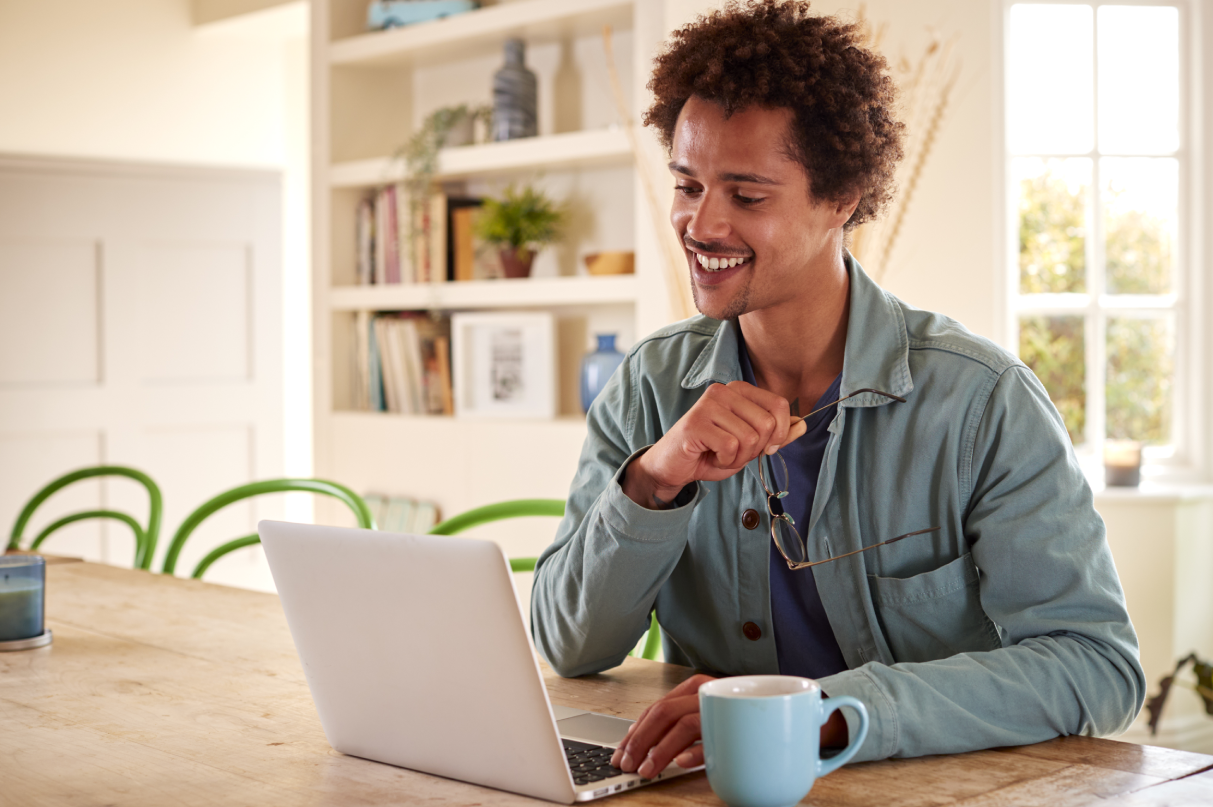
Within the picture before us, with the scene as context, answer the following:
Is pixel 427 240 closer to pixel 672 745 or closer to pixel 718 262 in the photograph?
pixel 718 262

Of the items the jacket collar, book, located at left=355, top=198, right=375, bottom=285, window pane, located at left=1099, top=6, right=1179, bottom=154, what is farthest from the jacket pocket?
book, located at left=355, top=198, right=375, bottom=285

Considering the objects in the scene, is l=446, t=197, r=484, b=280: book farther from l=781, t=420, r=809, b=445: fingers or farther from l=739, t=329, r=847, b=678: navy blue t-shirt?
l=781, t=420, r=809, b=445: fingers

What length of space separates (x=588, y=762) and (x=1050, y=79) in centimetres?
306

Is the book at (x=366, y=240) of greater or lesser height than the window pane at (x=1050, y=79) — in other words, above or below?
below

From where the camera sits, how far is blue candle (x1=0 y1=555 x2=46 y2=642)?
5.28 ft

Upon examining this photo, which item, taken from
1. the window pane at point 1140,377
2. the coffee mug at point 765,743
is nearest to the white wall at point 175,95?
the window pane at point 1140,377

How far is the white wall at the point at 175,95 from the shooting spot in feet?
15.3

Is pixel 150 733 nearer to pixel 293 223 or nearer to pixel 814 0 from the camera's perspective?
pixel 814 0

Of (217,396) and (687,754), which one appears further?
(217,396)

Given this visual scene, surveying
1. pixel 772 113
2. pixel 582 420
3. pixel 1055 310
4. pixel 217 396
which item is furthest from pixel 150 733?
pixel 217 396

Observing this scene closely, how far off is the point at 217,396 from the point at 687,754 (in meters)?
4.56

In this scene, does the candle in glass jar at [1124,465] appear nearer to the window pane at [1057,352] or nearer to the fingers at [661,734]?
the window pane at [1057,352]

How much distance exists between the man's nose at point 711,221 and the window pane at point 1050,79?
2.48 metres

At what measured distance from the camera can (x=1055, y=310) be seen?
3570 mm
